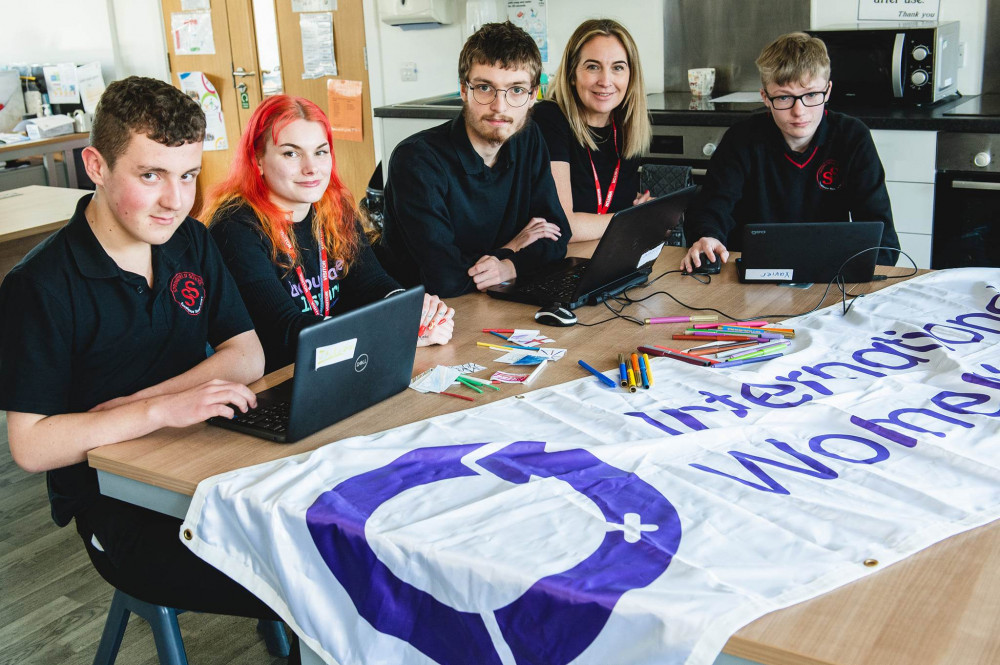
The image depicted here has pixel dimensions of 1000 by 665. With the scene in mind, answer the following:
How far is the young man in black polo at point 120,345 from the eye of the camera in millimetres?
1395

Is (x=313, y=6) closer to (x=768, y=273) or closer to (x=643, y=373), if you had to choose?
(x=768, y=273)

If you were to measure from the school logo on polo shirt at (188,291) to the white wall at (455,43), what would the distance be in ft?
10.2

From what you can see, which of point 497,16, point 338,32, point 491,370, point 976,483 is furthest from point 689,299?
point 338,32

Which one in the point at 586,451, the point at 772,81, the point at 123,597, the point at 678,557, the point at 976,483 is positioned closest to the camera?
the point at 678,557

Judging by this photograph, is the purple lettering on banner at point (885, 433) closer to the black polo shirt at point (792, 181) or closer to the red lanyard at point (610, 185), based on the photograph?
the black polo shirt at point (792, 181)

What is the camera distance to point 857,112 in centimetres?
335

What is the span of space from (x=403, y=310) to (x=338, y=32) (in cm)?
420

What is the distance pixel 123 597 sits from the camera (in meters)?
1.58

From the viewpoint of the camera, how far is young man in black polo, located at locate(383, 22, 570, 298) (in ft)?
7.08

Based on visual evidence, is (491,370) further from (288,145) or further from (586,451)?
(288,145)

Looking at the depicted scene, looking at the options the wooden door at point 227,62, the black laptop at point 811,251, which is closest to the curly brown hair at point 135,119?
the black laptop at point 811,251

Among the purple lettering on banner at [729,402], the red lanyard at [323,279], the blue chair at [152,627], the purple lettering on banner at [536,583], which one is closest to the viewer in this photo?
the purple lettering on banner at [536,583]

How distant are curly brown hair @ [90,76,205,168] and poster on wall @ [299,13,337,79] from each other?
402 centimetres

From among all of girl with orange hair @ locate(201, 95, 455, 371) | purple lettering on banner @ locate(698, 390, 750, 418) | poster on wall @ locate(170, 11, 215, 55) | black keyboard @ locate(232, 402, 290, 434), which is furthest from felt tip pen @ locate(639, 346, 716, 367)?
poster on wall @ locate(170, 11, 215, 55)
